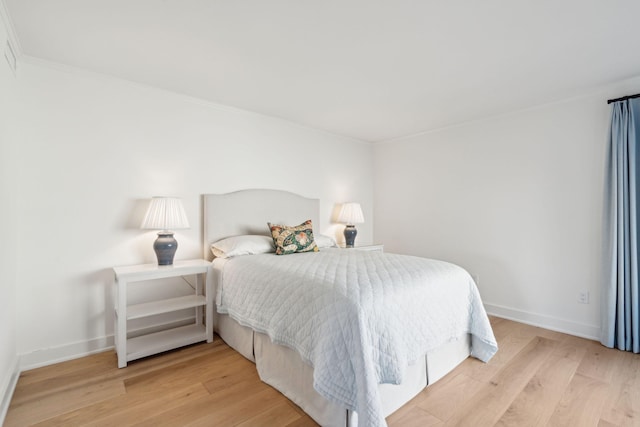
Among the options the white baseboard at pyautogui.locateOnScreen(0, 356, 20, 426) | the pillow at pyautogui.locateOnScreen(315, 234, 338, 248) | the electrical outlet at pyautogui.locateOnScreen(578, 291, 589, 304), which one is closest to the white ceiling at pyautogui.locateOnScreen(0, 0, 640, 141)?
the pillow at pyautogui.locateOnScreen(315, 234, 338, 248)

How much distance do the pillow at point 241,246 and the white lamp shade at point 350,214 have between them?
138cm

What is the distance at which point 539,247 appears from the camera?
10.0ft

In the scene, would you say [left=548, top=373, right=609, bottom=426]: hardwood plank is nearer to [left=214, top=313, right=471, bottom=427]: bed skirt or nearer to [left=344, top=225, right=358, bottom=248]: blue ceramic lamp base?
[left=214, top=313, right=471, bottom=427]: bed skirt

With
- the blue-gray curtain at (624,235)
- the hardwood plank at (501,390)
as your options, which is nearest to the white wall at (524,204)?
the blue-gray curtain at (624,235)

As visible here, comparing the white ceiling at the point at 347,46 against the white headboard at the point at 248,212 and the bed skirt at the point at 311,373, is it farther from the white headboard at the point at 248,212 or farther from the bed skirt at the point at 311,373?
the bed skirt at the point at 311,373

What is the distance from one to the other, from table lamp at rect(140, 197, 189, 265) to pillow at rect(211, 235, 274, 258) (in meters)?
0.41

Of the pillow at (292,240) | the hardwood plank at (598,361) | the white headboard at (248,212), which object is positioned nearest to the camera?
the hardwood plank at (598,361)

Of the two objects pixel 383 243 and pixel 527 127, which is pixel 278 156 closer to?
pixel 383 243

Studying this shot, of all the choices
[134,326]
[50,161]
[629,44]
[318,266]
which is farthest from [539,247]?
[50,161]

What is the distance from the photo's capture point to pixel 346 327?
145cm

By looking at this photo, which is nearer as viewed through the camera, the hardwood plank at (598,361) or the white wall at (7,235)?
the white wall at (7,235)

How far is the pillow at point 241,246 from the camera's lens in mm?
2684

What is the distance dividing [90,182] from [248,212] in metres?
1.37

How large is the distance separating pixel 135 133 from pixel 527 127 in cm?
381
